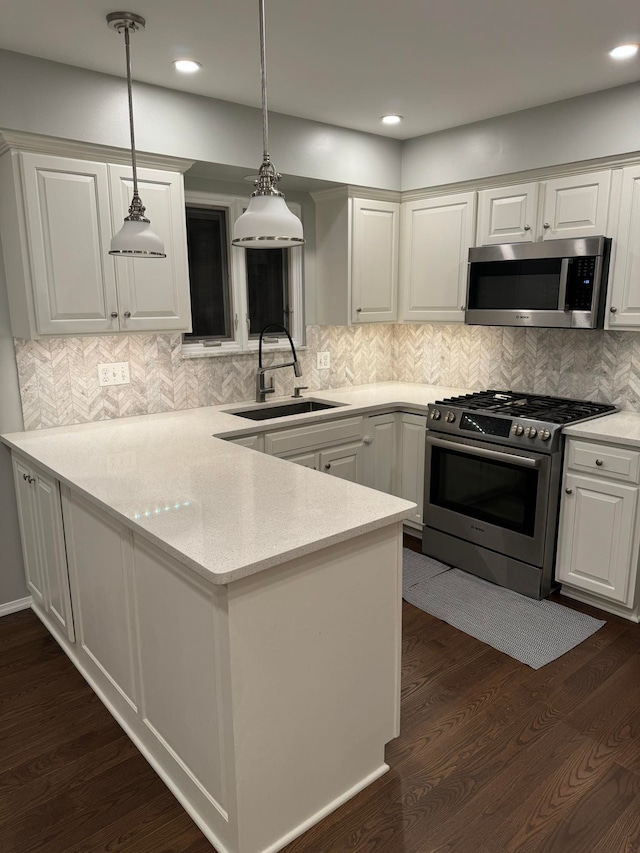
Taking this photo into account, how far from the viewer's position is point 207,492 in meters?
2.06

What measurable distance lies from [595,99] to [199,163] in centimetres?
201

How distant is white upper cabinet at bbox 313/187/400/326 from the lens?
154 inches

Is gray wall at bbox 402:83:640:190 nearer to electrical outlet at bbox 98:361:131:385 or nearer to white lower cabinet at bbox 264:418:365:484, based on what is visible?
white lower cabinet at bbox 264:418:365:484

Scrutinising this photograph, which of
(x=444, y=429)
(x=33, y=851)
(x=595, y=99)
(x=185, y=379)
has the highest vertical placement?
(x=595, y=99)

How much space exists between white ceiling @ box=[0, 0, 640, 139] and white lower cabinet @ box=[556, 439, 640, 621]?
173 cm

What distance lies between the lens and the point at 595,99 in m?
3.08

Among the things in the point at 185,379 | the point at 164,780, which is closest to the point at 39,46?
the point at 185,379

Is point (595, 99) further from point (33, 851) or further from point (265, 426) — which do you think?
point (33, 851)

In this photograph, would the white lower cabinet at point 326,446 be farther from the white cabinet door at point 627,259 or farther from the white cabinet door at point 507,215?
the white cabinet door at point 627,259

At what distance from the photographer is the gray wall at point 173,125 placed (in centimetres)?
254

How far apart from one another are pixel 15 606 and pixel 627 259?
11.5ft

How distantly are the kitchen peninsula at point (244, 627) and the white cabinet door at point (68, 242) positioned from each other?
0.75m

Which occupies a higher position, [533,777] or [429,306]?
[429,306]

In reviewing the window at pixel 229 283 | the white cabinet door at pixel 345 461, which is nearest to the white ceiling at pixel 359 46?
the window at pixel 229 283
